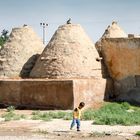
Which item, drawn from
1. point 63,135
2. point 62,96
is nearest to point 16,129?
point 63,135

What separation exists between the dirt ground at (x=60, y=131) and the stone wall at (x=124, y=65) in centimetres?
671

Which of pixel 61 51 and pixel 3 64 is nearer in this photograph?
pixel 61 51

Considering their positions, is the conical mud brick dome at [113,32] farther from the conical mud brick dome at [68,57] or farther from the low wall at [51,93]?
the low wall at [51,93]

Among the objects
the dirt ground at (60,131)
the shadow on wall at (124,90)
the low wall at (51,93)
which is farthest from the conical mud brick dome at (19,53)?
the dirt ground at (60,131)

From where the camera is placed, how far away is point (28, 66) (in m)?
26.2

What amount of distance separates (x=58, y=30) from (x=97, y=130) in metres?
10.1

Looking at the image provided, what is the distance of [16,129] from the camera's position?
1689cm

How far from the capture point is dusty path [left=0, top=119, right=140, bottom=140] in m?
14.9

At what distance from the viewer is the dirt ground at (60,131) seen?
1494cm

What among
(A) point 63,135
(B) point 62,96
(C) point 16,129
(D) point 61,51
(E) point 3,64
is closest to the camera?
(A) point 63,135

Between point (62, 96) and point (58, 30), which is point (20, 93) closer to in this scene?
point (62, 96)

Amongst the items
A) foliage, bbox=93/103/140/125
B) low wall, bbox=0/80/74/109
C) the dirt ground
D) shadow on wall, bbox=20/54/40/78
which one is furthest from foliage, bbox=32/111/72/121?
shadow on wall, bbox=20/54/40/78

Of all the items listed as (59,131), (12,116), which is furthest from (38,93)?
(59,131)

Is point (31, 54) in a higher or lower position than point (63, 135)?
higher
